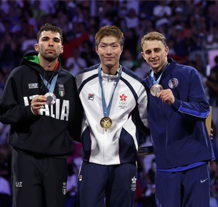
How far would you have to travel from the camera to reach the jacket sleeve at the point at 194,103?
3.64 m

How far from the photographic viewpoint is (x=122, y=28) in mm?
9438

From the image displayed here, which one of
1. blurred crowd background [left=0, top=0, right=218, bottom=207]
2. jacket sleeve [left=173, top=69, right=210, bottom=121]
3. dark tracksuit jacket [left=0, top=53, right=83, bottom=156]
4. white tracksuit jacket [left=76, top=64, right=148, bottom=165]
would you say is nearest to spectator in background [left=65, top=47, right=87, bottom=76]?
blurred crowd background [left=0, top=0, right=218, bottom=207]

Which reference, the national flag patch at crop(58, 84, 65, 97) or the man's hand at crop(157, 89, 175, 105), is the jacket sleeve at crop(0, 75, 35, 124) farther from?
the man's hand at crop(157, 89, 175, 105)

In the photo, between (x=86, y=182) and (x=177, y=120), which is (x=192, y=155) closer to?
(x=177, y=120)

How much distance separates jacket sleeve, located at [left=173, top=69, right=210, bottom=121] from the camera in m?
3.64

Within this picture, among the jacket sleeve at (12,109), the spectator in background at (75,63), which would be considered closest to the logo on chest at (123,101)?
the jacket sleeve at (12,109)

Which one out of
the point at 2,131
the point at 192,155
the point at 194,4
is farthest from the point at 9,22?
the point at 192,155

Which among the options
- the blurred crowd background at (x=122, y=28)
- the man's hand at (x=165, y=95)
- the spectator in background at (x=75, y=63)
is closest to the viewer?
the man's hand at (x=165, y=95)

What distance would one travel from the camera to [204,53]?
8.58 m

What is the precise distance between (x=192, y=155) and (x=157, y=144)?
0.35m

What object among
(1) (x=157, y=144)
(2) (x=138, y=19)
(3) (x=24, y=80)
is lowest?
(1) (x=157, y=144)

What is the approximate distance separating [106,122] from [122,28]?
597 centimetres

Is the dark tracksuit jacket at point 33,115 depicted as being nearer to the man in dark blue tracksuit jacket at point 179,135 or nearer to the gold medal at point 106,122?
the gold medal at point 106,122

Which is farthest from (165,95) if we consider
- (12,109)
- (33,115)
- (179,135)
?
(12,109)
